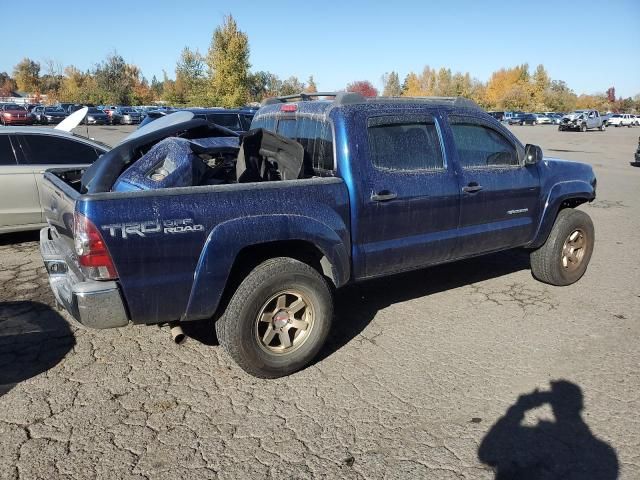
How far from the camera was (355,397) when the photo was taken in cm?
336

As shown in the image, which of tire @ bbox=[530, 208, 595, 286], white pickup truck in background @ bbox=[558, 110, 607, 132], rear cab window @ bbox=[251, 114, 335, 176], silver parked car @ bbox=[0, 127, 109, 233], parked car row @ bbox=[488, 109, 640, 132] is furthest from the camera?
parked car row @ bbox=[488, 109, 640, 132]

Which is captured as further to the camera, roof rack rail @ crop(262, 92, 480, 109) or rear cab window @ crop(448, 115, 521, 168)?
rear cab window @ crop(448, 115, 521, 168)

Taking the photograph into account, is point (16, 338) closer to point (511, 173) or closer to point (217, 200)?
point (217, 200)

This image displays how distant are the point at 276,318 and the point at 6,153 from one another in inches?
191

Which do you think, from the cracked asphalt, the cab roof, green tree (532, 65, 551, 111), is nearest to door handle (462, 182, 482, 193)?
the cab roof

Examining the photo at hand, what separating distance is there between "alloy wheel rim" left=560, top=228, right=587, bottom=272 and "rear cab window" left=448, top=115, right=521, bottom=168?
4.04ft

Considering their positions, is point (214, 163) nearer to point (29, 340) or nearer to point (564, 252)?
point (29, 340)

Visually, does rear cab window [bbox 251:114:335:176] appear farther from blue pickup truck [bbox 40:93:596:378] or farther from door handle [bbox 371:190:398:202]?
door handle [bbox 371:190:398:202]

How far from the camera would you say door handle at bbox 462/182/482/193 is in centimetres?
433

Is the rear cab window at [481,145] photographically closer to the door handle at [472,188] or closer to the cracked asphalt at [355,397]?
the door handle at [472,188]

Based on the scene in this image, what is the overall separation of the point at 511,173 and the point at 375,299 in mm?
1721

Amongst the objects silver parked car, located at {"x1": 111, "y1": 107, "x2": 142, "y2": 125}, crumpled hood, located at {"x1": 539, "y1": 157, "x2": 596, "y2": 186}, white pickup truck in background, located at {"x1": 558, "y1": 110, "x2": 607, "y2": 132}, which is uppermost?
silver parked car, located at {"x1": 111, "y1": 107, "x2": 142, "y2": 125}

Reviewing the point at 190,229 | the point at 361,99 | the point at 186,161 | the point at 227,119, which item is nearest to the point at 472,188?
the point at 361,99

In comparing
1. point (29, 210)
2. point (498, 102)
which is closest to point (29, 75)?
point (498, 102)
